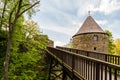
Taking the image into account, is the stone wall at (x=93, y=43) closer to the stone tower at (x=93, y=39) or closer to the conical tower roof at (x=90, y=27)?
the stone tower at (x=93, y=39)

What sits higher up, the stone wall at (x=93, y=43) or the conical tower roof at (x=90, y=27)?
the conical tower roof at (x=90, y=27)

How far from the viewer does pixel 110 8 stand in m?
53.5

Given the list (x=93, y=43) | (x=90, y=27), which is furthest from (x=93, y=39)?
(x=90, y=27)

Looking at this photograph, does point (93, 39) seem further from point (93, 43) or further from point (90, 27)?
point (90, 27)

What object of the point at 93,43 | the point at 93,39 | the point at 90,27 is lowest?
the point at 93,43

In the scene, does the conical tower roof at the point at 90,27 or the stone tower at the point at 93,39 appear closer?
the stone tower at the point at 93,39

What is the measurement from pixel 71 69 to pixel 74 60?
1.76 ft

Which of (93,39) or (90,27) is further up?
(90,27)

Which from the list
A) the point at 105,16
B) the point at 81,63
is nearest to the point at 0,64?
the point at 81,63

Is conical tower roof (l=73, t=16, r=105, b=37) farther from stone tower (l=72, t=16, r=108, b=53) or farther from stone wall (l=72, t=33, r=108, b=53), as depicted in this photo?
stone wall (l=72, t=33, r=108, b=53)

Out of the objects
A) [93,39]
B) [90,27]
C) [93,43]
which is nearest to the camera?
[93,39]

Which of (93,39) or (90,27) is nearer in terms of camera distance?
(93,39)

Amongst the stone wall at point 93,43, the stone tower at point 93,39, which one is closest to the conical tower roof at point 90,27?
the stone tower at point 93,39

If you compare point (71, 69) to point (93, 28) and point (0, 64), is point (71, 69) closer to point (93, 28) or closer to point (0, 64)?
point (0, 64)
